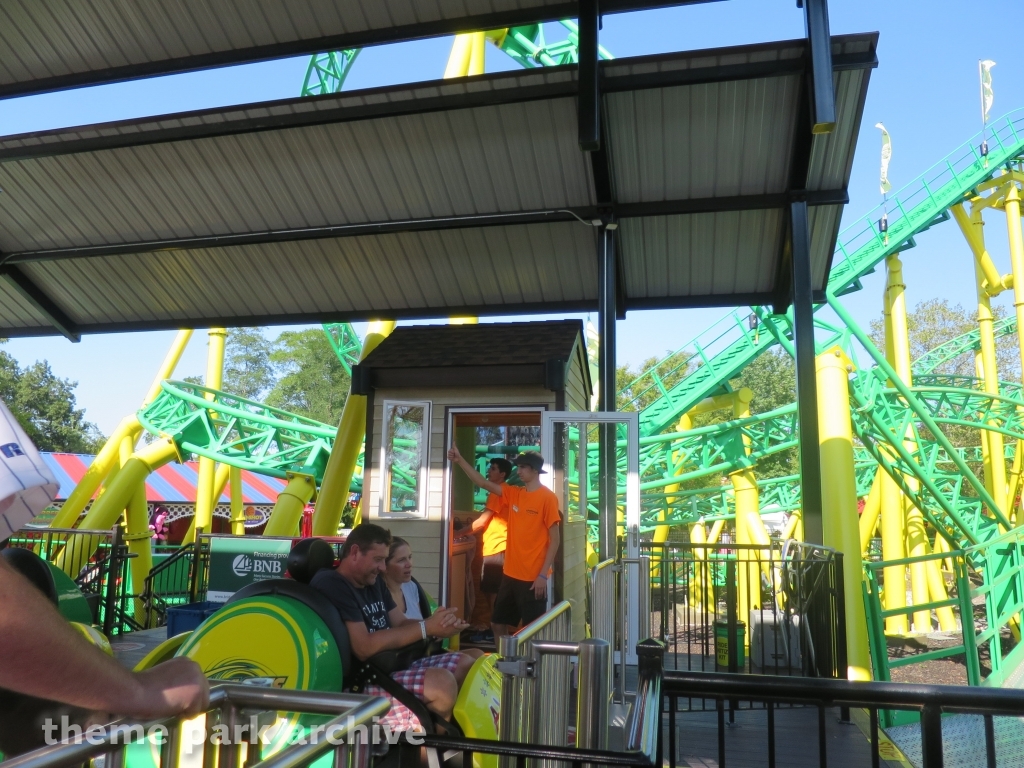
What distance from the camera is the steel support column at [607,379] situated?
24.6 feet

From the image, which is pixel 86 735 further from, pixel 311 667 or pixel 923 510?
pixel 923 510

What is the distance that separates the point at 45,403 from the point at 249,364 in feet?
48.5

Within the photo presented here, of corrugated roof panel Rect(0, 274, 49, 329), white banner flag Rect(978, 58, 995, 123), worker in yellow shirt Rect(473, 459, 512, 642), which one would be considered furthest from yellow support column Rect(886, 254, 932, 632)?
corrugated roof panel Rect(0, 274, 49, 329)

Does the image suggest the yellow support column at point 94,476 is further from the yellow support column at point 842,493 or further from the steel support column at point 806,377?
the yellow support column at point 842,493

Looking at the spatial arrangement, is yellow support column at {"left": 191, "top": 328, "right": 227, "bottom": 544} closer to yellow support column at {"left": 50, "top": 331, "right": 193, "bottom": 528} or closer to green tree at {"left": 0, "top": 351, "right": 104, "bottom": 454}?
yellow support column at {"left": 50, "top": 331, "right": 193, "bottom": 528}

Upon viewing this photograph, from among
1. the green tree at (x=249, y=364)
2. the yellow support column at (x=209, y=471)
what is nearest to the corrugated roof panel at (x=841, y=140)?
the yellow support column at (x=209, y=471)

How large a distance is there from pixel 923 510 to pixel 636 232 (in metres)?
9.50

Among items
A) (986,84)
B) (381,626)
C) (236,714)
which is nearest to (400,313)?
(381,626)

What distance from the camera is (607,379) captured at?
8.18 m

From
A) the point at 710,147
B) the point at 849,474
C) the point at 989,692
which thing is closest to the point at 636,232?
the point at 710,147

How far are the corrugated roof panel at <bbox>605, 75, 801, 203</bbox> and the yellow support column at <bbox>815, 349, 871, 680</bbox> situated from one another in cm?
213

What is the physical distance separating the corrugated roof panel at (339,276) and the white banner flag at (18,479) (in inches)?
325

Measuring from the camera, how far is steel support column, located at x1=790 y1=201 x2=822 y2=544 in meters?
7.33

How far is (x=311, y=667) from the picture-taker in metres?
3.31
